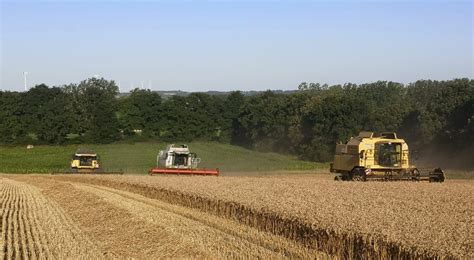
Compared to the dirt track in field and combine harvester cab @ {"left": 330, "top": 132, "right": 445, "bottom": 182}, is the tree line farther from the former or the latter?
the dirt track in field

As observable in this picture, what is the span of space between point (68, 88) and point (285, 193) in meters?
106

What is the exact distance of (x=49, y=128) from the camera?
99312 millimetres

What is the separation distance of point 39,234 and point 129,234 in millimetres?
2498

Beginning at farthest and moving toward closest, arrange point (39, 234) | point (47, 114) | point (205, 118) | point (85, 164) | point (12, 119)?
point (205, 118), point (47, 114), point (12, 119), point (85, 164), point (39, 234)

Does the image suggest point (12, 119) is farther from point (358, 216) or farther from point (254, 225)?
point (358, 216)

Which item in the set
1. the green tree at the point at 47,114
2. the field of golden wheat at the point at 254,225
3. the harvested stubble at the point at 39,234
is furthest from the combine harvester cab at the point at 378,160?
the green tree at the point at 47,114

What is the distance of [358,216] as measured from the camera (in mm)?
15445

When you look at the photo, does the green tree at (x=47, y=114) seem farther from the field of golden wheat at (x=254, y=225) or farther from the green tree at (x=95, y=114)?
the field of golden wheat at (x=254, y=225)

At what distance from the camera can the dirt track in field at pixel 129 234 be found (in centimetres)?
1434

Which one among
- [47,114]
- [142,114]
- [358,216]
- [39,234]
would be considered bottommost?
[39,234]

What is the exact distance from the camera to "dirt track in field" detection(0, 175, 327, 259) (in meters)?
14.3

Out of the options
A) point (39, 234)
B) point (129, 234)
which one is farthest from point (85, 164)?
point (129, 234)

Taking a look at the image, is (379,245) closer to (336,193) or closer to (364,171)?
(336,193)

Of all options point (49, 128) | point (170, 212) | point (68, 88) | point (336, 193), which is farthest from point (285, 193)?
point (68, 88)
